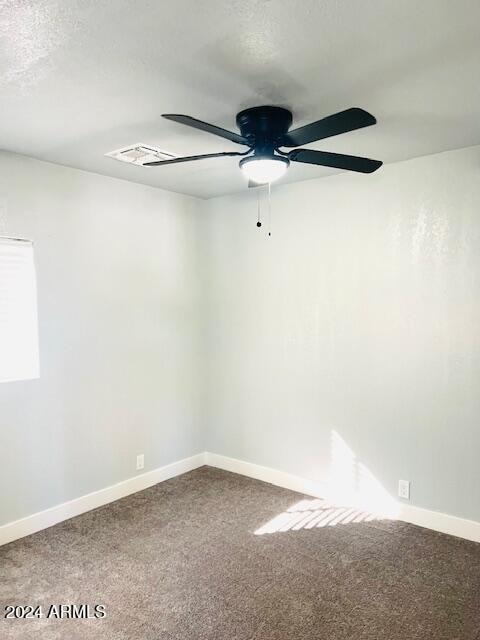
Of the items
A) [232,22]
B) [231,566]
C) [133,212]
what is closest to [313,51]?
[232,22]

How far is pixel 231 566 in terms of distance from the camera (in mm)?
2814

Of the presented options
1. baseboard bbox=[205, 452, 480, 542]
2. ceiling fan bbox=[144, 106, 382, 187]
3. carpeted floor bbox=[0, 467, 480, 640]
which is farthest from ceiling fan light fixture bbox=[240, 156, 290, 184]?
baseboard bbox=[205, 452, 480, 542]

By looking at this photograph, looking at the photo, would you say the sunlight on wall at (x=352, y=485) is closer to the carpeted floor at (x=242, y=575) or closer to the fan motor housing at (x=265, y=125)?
the carpeted floor at (x=242, y=575)

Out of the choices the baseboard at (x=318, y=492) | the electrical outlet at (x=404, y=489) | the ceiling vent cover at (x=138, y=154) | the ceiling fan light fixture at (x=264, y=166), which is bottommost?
the baseboard at (x=318, y=492)

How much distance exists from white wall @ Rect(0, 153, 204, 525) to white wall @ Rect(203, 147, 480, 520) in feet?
1.15

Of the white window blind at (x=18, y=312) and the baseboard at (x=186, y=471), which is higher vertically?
the white window blind at (x=18, y=312)

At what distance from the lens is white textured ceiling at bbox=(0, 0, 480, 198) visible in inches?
61.1

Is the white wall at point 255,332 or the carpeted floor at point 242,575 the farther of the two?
the white wall at point 255,332

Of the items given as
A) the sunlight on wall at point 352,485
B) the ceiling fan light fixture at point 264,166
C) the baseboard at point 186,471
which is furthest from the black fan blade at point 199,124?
the baseboard at point 186,471

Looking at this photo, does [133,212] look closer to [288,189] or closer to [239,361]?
[288,189]

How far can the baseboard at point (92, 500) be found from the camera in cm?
313

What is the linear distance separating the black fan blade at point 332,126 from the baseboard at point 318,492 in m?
2.57

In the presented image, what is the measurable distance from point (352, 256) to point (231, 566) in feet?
7.32

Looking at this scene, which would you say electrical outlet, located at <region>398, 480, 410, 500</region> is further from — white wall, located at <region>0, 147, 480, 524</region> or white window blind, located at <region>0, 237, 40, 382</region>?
white window blind, located at <region>0, 237, 40, 382</region>
